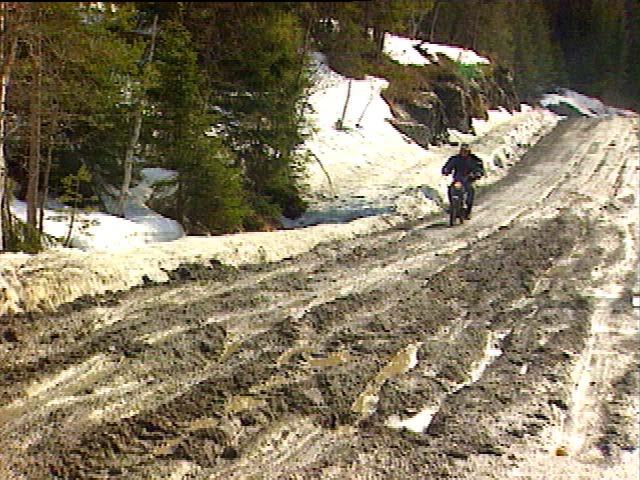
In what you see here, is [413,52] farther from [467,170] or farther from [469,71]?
[467,170]

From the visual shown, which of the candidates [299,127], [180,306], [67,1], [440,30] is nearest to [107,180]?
[299,127]

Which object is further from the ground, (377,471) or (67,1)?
(67,1)

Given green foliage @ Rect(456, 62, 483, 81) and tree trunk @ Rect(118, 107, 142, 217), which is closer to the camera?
tree trunk @ Rect(118, 107, 142, 217)

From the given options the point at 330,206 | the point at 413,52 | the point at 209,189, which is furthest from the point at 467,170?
the point at 413,52

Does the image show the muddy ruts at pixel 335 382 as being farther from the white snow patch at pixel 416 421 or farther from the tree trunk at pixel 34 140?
the tree trunk at pixel 34 140

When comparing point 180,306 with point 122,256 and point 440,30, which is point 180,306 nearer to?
point 122,256

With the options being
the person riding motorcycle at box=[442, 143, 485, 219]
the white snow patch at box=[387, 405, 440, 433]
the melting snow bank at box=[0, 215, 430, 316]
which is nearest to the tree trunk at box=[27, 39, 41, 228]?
the melting snow bank at box=[0, 215, 430, 316]

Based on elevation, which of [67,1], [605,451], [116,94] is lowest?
[605,451]

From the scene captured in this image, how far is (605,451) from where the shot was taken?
19.0 feet

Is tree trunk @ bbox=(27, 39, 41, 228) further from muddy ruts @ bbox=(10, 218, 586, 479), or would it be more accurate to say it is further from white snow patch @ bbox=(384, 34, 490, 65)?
white snow patch @ bbox=(384, 34, 490, 65)

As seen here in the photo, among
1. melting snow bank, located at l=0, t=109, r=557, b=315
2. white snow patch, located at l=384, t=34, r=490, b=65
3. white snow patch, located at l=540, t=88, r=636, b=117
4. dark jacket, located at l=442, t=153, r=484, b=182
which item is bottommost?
white snow patch, located at l=540, t=88, r=636, b=117

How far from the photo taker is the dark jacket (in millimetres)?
15352

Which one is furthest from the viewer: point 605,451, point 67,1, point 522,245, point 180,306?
point 522,245

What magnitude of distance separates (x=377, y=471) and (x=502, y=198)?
48.2ft
